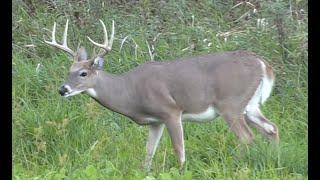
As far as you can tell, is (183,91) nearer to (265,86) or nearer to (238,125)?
(238,125)

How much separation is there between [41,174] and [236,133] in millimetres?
1601

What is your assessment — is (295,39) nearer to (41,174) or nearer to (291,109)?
(291,109)

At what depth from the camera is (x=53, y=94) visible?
8672mm

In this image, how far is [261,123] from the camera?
784 cm

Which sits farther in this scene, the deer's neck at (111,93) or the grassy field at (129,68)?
the deer's neck at (111,93)

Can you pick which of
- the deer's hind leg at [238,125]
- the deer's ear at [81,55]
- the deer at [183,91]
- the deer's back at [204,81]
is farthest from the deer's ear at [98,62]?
the deer's hind leg at [238,125]

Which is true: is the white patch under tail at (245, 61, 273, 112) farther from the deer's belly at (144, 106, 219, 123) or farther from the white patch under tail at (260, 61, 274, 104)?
the deer's belly at (144, 106, 219, 123)

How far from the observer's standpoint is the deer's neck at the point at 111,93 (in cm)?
785

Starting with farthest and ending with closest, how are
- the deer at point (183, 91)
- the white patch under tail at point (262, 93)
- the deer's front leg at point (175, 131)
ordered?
the white patch under tail at point (262, 93), the deer at point (183, 91), the deer's front leg at point (175, 131)

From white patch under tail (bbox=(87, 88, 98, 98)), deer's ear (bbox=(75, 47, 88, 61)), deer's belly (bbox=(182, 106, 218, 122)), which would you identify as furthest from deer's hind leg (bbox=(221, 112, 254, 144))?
deer's ear (bbox=(75, 47, 88, 61))

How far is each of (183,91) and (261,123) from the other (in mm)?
689

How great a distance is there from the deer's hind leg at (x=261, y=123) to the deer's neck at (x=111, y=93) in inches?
39.6

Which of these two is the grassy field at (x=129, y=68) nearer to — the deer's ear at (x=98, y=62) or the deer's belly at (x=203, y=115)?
the deer's belly at (x=203, y=115)
